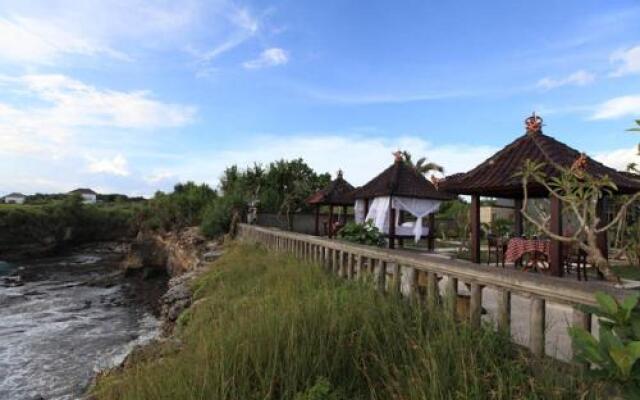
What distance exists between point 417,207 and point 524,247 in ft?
18.7

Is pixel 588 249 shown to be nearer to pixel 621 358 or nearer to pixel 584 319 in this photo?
pixel 584 319

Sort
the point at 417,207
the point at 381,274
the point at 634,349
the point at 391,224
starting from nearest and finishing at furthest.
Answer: the point at 634,349 < the point at 381,274 < the point at 391,224 < the point at 417,207

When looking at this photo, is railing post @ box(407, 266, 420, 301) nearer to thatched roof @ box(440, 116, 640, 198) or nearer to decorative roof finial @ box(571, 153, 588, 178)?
decorative roof finial @ box(571, 153, 588, 178)

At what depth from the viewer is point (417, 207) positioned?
49.9 feet

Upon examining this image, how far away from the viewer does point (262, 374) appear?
9.64 feet

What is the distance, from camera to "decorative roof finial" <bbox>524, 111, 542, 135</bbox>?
9.84m

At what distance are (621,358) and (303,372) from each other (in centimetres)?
185

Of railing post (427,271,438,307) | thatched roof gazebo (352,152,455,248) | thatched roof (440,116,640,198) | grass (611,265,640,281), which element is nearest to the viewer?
railing post (427,271,438,307)

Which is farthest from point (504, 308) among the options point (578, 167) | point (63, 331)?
point (63, 331)

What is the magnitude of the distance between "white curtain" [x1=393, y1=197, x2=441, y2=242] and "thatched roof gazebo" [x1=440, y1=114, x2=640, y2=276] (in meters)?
3.74

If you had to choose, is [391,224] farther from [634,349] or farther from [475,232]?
[634,349]

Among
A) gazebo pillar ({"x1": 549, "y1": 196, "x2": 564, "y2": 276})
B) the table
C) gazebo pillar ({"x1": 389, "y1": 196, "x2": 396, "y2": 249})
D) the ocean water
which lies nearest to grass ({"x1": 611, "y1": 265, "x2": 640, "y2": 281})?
the table

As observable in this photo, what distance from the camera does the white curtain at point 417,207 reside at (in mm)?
14884

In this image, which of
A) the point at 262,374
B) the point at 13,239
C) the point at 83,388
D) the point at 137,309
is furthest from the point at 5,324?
the point at 13,239
